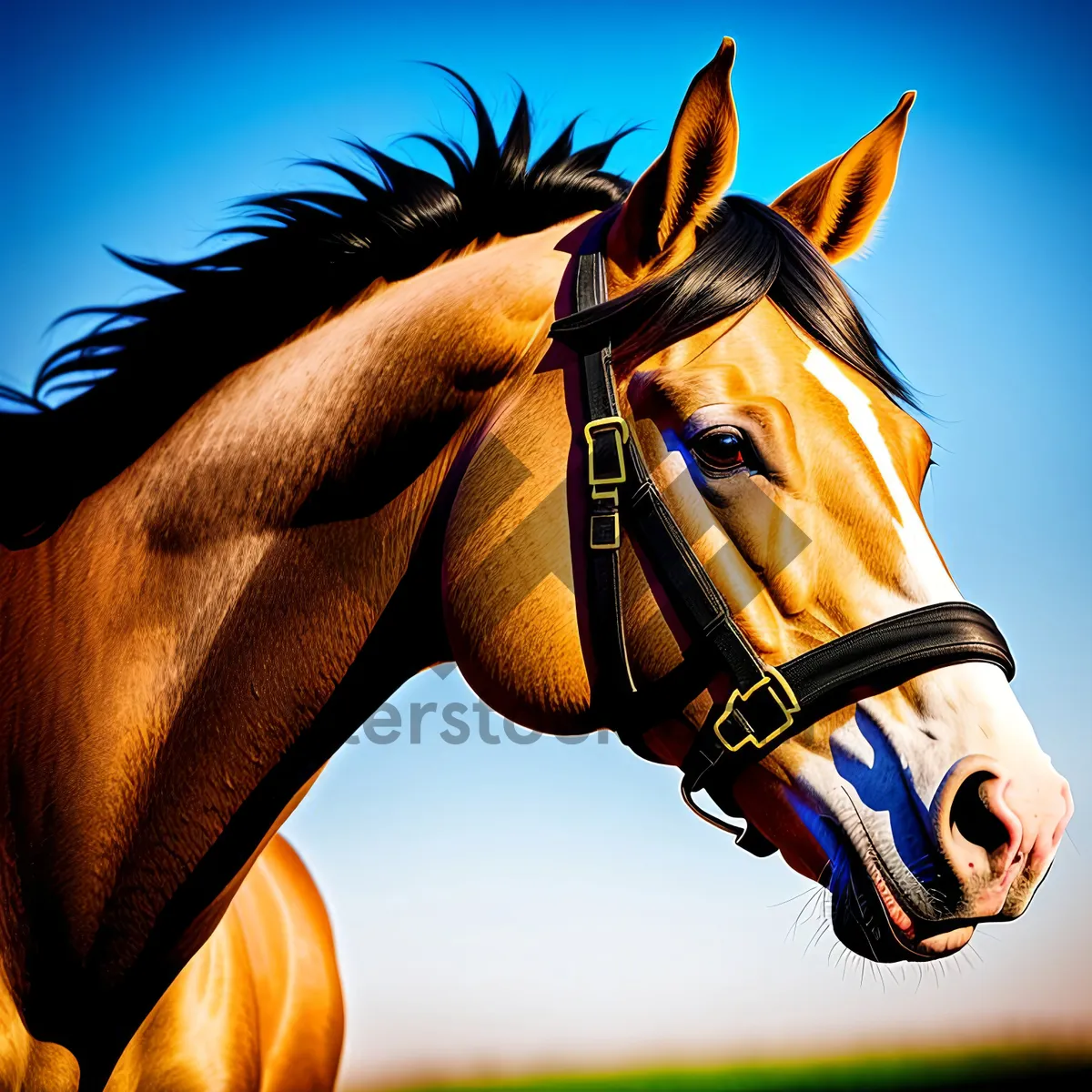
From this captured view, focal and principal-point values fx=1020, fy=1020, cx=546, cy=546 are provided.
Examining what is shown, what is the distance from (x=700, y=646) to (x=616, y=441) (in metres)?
0.51

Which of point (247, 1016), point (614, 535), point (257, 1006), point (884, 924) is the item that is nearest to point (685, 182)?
point (614, 535)

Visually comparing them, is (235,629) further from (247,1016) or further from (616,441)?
(247,1016)

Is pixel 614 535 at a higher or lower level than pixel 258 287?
lower

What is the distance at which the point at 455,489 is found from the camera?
248 centimetres

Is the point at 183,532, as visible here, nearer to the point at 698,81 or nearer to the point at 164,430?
the point at 164,430

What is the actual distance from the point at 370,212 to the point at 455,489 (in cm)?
103

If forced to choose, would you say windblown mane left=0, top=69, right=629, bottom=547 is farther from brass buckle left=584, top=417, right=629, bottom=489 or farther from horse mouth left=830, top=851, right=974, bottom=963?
horse mouth left=830, top=851, right=974, bottom=963

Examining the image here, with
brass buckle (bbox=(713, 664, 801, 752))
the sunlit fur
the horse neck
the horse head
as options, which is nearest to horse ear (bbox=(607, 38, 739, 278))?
the horse head

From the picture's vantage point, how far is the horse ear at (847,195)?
9.02 feet

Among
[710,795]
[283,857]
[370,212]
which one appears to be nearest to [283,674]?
[710,795]

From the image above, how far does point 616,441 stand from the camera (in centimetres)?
236

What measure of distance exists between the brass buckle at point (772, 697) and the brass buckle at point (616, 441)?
547 millimetres

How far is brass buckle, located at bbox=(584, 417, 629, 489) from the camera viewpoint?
2.34 meters

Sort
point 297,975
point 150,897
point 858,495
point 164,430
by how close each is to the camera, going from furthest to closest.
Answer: point 297,975 → point 164,430 → point 150,897 → point 858,495
